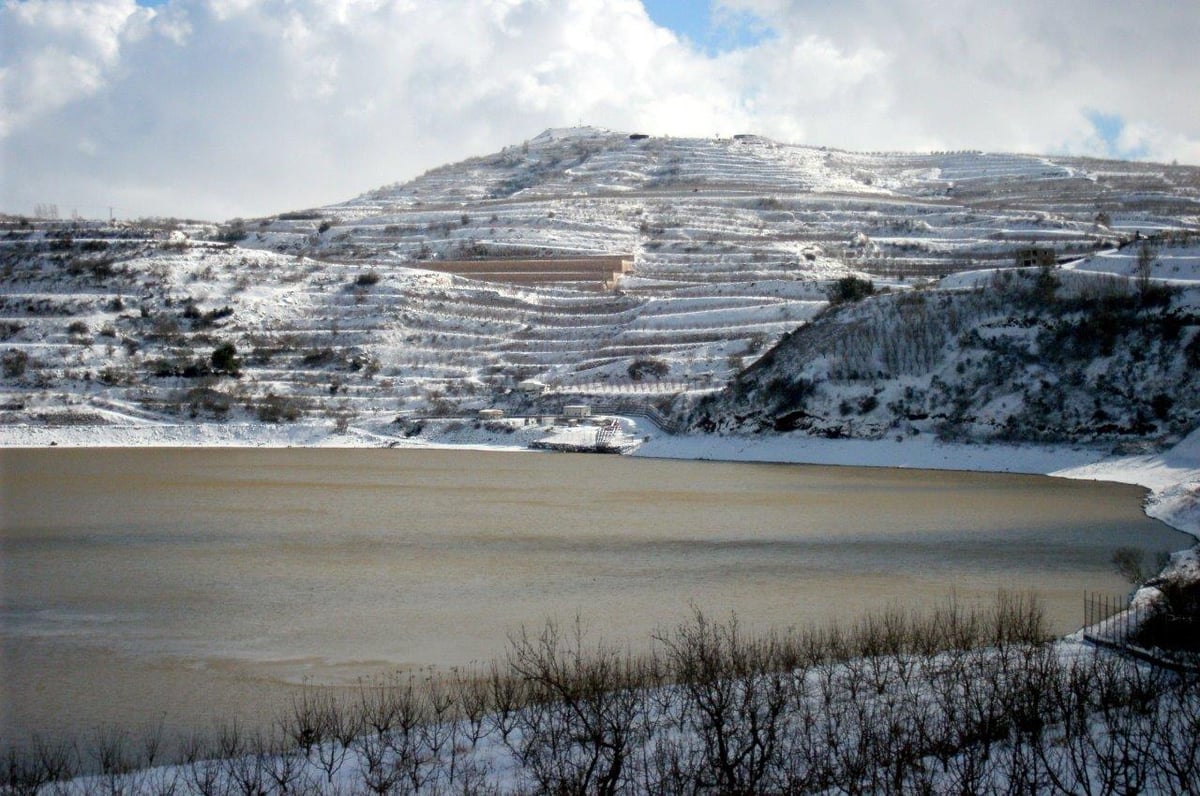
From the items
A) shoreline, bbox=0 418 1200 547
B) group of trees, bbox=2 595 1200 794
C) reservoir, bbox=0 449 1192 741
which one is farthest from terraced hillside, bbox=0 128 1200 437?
group of trees, bbox=2 595 1200 794

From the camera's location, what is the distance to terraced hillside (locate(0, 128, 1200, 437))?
66.7m

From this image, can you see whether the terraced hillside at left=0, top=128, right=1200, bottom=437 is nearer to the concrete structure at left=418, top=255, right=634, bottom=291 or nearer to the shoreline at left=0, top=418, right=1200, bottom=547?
the concrete structure at left=418, top=255, right=634, bottom=291

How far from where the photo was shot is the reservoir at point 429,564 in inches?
717

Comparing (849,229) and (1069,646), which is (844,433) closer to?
(1069,646)

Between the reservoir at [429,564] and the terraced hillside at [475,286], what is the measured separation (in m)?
21.0

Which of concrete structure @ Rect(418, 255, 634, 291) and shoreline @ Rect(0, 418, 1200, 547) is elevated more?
concrete structure @ Rect(418, 255, 634, 291)

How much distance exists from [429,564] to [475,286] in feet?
196

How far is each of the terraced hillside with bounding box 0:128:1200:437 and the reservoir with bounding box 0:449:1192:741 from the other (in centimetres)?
2103

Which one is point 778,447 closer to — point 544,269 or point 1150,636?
point 1150,636

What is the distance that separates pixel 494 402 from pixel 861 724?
175 feet

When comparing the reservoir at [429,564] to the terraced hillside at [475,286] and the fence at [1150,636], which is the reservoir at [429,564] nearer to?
the fence at [1150,636]

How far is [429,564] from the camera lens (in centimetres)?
2689

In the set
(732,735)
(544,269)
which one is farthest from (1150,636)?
(544,269)

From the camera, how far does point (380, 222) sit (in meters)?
113
